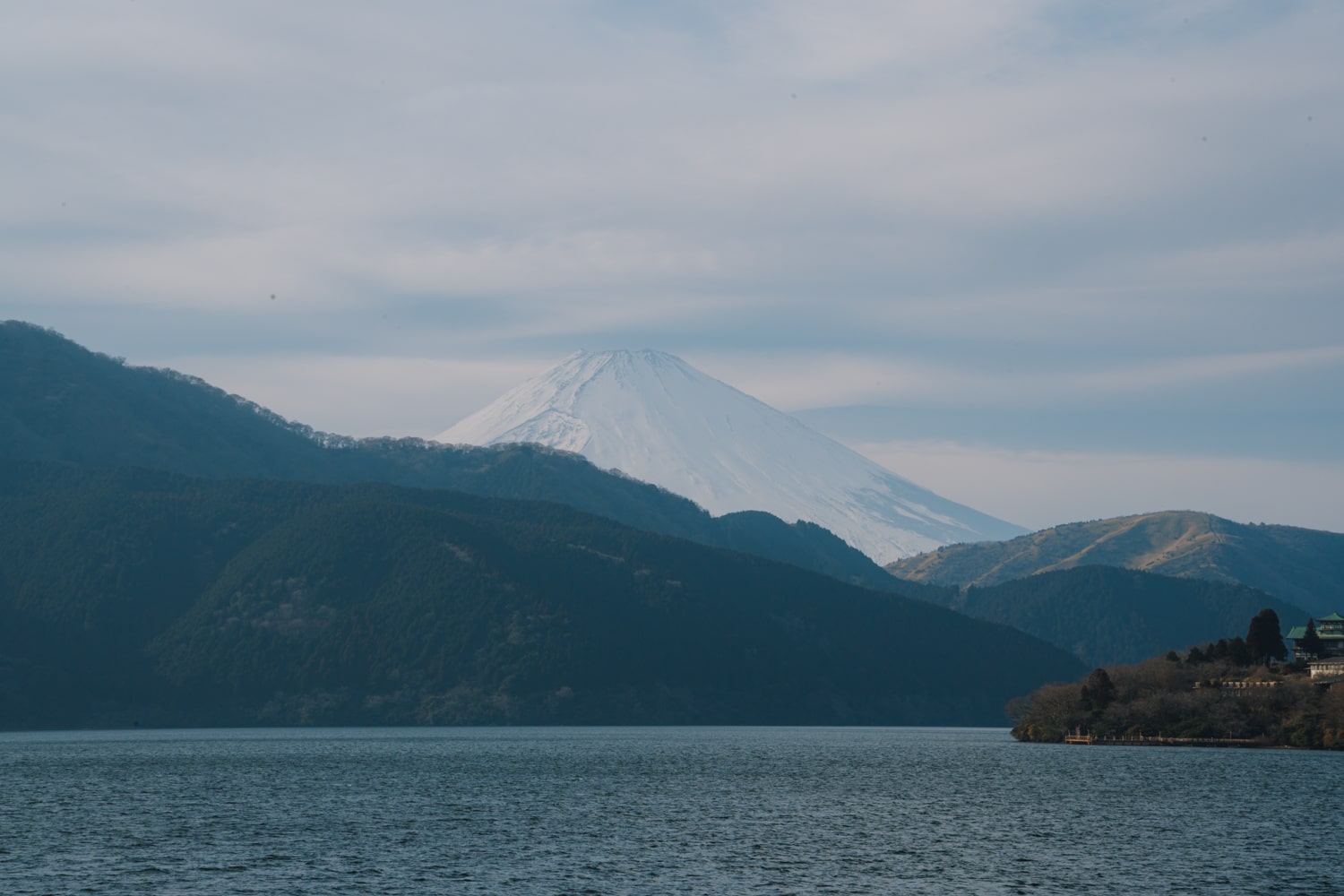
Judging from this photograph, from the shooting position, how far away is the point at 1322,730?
17562 centimetres

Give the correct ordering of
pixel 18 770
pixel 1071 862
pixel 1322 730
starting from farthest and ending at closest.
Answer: pixel 1322 730 → pixel 18 770 → pixel 1071 862

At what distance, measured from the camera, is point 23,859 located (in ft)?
260

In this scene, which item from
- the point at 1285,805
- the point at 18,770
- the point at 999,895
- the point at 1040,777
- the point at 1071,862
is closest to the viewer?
the point at 999,895

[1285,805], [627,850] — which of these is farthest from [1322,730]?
[627,850]

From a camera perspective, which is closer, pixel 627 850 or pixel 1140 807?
pixel 627 850

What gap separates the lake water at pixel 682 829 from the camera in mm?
72438

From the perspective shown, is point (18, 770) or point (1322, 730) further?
point (1322, 730)

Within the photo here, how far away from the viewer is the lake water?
238 feet

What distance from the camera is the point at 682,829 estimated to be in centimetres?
9494

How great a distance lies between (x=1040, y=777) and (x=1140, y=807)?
1224 inches

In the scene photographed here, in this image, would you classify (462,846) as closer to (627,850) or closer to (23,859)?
(627,850)

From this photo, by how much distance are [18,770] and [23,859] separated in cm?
8455

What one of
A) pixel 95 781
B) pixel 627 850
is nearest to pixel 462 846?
pixel 627 850

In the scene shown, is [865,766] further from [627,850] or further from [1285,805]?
[627,850]
